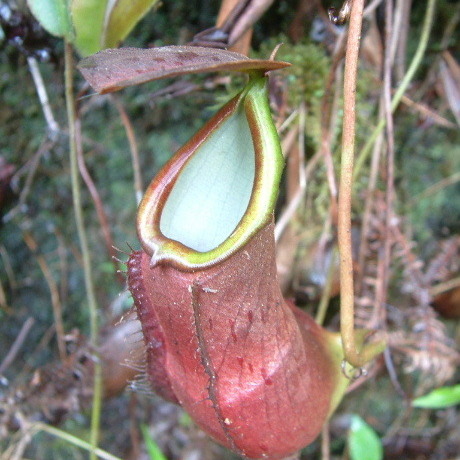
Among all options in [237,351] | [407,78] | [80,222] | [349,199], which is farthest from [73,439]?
[407,78]

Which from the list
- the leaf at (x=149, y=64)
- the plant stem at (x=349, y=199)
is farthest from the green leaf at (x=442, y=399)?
the leaf at (x=149, y=64)

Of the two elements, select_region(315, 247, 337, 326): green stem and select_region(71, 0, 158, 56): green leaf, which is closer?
select_region(71, 0, 158, 56): green leaf

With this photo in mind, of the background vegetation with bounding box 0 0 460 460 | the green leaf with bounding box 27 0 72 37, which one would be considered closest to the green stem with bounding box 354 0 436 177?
the background vegetation with bounding box 0 0 460 460

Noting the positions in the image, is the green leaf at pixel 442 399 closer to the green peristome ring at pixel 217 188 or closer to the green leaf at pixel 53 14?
the green peristome ring at pixel 217 188

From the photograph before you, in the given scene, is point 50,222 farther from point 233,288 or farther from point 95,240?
point 233,288

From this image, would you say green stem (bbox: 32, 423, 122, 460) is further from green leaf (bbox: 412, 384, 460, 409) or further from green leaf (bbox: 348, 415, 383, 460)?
green leaf (bbox: 412, 384, 460, 409)
